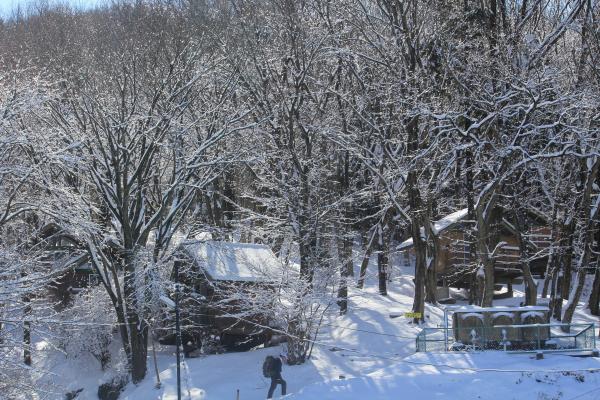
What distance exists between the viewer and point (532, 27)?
27938 mm

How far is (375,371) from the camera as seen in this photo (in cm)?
2298

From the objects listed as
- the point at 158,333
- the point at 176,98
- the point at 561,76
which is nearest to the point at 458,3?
the point at 561,76

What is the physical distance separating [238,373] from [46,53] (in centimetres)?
1396

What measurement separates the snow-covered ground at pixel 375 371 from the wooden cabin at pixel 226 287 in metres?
1.30

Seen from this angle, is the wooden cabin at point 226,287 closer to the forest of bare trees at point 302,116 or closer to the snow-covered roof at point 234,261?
the snow-covered roof at point 234,261

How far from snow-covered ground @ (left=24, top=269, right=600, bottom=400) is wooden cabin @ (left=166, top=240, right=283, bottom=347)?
51.3 inches

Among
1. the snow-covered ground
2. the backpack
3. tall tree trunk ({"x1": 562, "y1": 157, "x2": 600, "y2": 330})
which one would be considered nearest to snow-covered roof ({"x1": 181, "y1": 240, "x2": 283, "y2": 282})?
the snow-covered ground

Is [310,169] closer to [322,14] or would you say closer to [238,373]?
[322,14]

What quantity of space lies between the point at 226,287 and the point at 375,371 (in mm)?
8997

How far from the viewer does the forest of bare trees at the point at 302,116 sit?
24719 mm

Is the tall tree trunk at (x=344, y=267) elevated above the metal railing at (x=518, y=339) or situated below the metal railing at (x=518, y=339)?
above

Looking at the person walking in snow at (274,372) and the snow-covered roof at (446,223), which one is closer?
the person walking in snow at (274,372)

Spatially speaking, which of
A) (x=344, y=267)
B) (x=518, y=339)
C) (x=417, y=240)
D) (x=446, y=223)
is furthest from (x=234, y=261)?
(x=518, y=339)

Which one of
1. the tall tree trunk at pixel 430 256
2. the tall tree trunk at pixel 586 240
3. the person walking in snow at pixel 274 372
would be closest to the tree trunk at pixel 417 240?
the tall tree trunk at pixel 430 256
